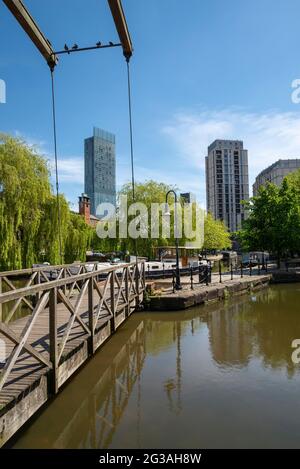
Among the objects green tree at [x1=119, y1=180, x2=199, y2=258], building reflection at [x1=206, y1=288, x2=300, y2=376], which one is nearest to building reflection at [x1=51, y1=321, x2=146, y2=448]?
building reflection at [x1=206, y1=288, x2=300, y2=376]

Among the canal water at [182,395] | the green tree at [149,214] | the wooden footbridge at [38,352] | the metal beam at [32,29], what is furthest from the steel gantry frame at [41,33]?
the green tree at [149,214]

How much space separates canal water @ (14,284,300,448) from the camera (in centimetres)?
477

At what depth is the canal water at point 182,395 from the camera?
188 inches

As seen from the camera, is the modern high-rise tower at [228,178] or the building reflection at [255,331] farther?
the modern high-rise tower at [228,178]

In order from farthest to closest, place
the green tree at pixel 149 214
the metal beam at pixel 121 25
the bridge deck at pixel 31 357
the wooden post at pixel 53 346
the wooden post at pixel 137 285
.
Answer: the green tree at pixel 149 214 < the wooden post at pixel 137 285 < the metal beam at pixel 121 25 < the wooden post at pixel 53 346 < the bridge deck at pixel 31 357

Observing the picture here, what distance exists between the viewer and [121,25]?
10.6 m

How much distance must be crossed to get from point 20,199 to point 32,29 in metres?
11.0

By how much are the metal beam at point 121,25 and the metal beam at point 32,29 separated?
2.08 metres

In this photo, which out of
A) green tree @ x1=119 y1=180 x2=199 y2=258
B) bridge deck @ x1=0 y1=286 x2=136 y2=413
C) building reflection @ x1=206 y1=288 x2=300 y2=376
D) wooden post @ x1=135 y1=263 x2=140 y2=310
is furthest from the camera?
green tree @ x1=119 y1=180 x2=199 y2=258

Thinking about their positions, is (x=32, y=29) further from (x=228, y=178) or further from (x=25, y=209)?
(x=228, y=178)

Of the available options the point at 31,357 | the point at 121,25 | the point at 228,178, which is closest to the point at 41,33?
the point at 121,25

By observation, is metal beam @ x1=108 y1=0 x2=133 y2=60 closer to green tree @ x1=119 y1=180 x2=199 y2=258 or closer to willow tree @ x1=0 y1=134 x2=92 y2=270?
willow tree @ x1=0 y1=134 x2=92 y2=270

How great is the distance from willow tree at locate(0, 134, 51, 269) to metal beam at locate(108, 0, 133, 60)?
32.8 feet

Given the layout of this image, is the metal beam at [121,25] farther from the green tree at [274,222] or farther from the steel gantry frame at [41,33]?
the green tree at [274,222]
